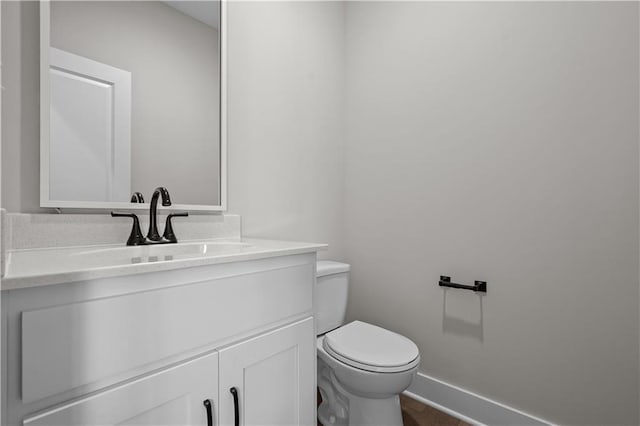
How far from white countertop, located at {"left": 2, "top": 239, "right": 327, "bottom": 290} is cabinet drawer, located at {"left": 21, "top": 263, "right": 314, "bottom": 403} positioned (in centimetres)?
5

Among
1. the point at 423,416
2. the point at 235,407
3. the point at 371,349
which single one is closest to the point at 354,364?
the point at 371,349

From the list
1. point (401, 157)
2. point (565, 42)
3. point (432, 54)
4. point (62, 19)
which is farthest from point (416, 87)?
point (62, 19)

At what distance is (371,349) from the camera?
4.38 feet

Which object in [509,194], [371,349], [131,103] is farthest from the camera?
[509,194]

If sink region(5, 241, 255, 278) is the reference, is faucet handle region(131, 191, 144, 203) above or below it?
above

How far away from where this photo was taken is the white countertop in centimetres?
57

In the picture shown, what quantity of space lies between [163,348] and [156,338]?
32 millimetres

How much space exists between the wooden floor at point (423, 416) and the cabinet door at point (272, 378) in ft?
2.27

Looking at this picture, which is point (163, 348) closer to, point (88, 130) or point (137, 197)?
point (137, 197)

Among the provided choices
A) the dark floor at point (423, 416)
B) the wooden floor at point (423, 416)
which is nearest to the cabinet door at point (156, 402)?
the dark floor at point (423, 416)

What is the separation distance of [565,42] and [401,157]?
84cm

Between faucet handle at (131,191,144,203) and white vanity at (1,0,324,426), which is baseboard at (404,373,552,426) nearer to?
white vanity at (1,0,324,426)

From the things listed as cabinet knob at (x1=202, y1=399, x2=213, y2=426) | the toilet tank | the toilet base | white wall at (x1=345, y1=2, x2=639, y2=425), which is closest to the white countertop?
cabinet knob at (x1=202, y1=399, x2=213, y2=426)

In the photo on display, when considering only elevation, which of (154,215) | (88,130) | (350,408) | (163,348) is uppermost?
(88,130)
